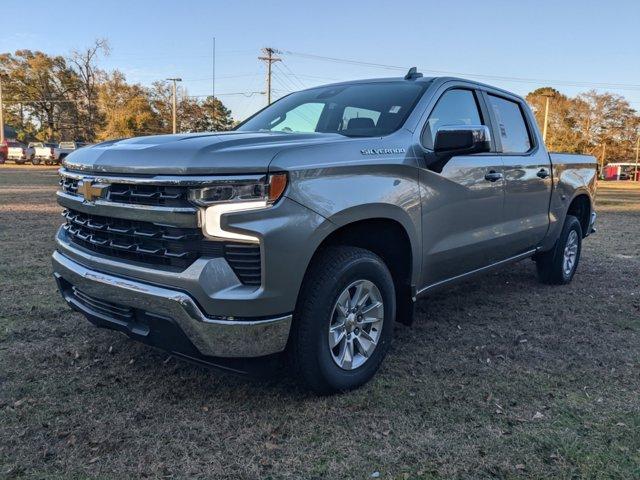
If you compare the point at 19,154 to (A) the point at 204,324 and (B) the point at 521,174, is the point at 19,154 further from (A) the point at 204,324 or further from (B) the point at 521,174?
(A) the point at 204,324

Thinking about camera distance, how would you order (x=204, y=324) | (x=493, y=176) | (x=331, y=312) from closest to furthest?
(x=204, y=324) → (x=331, y=312) → (x=493, y=176)

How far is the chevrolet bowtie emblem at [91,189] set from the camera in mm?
2961

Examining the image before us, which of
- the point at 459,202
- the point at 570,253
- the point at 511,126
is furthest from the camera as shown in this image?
the point at 570,253

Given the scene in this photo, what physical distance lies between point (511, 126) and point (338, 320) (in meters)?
2.86

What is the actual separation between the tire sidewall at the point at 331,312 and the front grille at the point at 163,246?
470mm

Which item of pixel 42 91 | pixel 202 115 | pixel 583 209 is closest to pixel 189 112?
pixel 202 115

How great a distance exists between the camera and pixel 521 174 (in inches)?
186

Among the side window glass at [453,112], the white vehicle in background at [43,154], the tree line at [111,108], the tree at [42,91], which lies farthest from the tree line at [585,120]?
the side window glass at [453,112]

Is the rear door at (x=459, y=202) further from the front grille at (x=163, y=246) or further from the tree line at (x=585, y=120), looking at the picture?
the tree line at (x=585, y=120)

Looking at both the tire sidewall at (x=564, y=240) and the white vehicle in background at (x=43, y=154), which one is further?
the white vehicle in background at (x=43, y=154)

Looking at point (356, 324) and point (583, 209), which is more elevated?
point (583, 209)

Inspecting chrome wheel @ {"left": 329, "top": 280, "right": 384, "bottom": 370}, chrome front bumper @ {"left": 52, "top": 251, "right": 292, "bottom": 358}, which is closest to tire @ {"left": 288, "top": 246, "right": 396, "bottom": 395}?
chrome wheel @ {"left": 329, "top": 280, "right": 384, "bottom": 370}

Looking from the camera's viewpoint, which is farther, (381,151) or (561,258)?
(561,258)

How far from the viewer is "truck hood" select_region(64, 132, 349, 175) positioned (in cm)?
263
